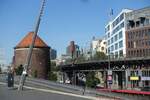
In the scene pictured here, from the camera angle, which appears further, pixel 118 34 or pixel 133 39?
pixel 118 34

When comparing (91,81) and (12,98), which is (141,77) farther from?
(12,98)

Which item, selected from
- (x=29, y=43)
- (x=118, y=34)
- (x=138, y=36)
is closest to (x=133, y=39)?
(x=138, y=36)

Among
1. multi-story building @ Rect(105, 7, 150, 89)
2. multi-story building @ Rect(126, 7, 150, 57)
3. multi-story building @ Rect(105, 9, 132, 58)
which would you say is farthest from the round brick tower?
multi-story building @ Rect(126, 7, 150, 57)

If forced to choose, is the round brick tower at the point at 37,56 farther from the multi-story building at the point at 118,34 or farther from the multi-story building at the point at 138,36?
the multi-story building at the point at 138,36

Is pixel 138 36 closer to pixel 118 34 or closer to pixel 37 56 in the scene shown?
pixel 118 34

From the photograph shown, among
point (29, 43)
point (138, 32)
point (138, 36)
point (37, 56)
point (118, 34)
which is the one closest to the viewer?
point (138, 32)

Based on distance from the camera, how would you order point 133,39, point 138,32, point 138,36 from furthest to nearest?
point 133,39, point 138,36, point 138,32

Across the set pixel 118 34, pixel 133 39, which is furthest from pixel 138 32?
pixel 118 34

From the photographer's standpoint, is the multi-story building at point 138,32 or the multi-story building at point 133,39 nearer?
the multi-story building at point 133,39

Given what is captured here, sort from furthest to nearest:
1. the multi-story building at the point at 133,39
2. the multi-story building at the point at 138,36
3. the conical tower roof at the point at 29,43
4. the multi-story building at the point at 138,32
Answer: the conical tower roof at the point at 29,43
the multi-story building at the point at 138,32
the multi-story building at the point at 138,36
the multi-story building at the point at 133,39

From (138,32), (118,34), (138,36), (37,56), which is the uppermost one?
(118,34)

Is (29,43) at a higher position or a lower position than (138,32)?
lower

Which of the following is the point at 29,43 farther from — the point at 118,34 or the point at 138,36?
the point at 138,36

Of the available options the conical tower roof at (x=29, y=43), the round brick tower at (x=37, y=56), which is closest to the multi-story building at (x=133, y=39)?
the round brick tower at (x=37, y=56)
